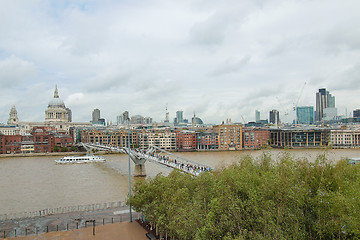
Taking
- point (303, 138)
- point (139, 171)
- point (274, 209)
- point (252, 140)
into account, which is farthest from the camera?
point (303, 138)

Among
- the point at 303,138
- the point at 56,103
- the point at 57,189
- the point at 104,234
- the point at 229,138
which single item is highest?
the point at 56,103

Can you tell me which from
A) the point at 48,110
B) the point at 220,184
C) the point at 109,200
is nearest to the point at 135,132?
the point at 48,110

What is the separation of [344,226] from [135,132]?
75283 mm

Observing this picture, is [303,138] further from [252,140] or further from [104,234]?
[104,234]

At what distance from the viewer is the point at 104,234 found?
45.0 ft

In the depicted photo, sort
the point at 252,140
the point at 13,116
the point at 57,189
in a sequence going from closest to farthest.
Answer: the point at 57,189, the point at 252,140, the point at 13,116

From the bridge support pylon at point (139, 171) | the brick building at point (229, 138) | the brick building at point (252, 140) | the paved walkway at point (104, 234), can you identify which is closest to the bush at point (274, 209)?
the paved walkway at point (104, 234)

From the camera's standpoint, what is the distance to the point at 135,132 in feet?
270

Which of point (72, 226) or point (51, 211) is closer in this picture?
point (72, 226)

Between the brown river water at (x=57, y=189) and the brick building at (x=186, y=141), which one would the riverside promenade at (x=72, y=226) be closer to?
the brown river water at (x=57, y=189)

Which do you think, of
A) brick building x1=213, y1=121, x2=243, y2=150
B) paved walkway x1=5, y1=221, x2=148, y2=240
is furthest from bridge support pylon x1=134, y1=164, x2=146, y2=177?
brick building x1=213, y1=121, x2=243, y2=150

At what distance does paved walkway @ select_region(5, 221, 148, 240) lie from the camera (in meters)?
13.3

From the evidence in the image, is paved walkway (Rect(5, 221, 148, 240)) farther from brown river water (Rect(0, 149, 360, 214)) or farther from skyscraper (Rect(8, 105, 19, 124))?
skyscraper (Rect(8, 105, 19, 124))

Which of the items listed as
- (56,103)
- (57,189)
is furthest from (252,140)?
(56,103)
